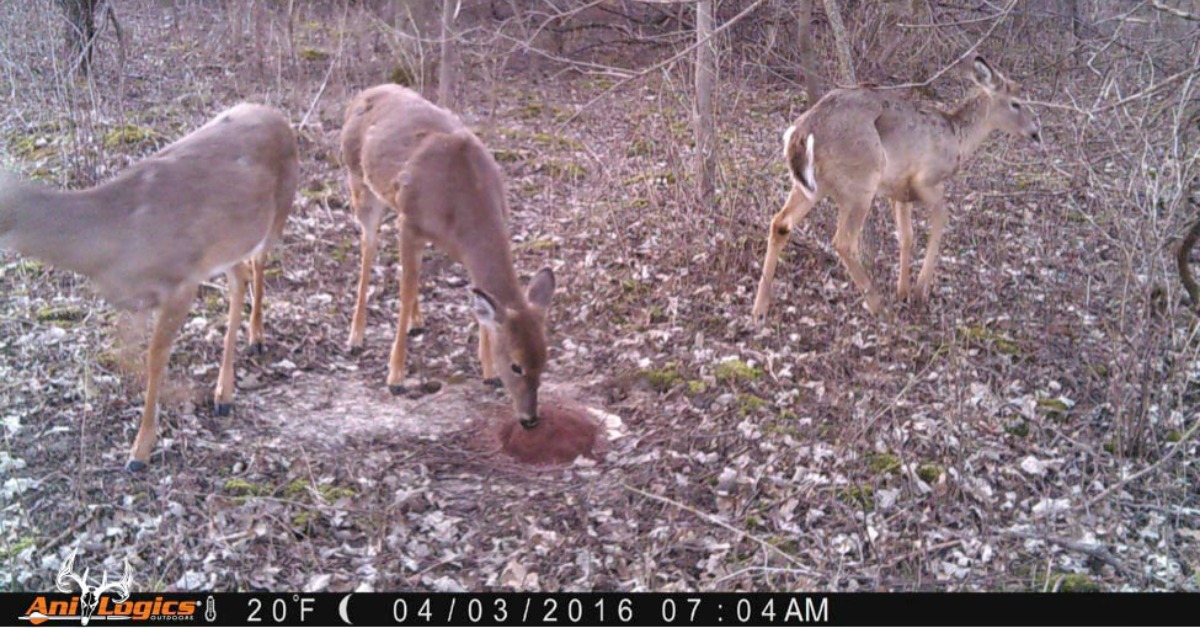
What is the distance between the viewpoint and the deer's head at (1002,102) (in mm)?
7652

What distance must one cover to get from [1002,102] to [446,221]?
13.7ft

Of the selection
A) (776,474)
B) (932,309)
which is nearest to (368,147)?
(776,474)

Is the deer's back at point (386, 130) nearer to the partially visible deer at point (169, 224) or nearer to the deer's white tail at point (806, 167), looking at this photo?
the partially visible deer at point (169, 224)

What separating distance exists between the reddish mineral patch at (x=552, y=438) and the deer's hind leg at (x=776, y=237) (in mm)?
1727

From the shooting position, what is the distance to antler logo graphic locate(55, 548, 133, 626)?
436 cm

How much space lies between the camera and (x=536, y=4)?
13.0m

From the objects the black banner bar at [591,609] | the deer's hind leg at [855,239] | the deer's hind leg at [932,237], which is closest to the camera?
the black banner bar at [591,609]

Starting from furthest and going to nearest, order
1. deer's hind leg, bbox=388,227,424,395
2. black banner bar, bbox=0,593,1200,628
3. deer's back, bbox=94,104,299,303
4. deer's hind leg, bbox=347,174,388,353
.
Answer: deer's hind leg, bbox=347,174,388,353, deer's hind leg, bbox=388,227,424,395, deer's back, bbox=94,104,299,303, black banner bar, bbox=0,593,1200,628

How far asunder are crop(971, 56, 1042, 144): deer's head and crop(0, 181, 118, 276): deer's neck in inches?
226

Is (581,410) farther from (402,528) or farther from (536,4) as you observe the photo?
(536,4)

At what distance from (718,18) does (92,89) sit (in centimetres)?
611

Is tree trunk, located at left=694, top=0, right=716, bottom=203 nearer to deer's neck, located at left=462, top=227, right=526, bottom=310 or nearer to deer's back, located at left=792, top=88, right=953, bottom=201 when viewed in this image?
deer's back, located at left=792, top=88, right=953, bottom=201

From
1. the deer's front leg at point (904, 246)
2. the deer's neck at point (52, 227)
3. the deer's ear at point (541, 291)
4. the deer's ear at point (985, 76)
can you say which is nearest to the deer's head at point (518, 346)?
the deer's ear at point (541, 291)

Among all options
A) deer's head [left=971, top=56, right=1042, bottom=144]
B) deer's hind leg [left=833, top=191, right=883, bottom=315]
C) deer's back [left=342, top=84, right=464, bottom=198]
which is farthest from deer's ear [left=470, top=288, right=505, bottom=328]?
deer's head [left=971, top=56, right=1042, bottom=144]
